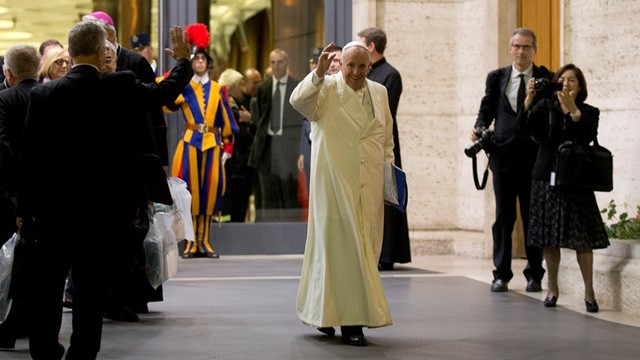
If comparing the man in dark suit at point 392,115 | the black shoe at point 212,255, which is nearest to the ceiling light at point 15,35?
the black shoe at point 212,255

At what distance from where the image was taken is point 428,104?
49.3ft

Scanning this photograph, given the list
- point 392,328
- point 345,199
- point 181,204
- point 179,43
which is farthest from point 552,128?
point 179,43

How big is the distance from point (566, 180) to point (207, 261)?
528cm

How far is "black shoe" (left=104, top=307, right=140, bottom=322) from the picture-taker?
9.16m

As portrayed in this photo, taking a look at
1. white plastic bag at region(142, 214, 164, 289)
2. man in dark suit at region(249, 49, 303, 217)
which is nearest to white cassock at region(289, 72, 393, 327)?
white plastic bag at region(142, 214, 164, 289)

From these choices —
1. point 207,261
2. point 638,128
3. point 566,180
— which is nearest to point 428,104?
point 207,261

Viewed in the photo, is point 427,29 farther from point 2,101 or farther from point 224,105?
point 2,101

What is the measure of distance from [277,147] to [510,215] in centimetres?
472

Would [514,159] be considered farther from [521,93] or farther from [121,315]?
[121,315]

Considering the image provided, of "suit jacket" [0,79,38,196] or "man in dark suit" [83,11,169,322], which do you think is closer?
"suit jacket" [0,79,38,196]

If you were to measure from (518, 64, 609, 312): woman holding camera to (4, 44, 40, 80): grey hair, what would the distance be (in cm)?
388

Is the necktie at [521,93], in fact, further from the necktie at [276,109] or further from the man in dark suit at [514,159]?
the necktie at [276,109]

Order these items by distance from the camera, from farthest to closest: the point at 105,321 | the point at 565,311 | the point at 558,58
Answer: the point at 558,58, the point at 565,311, the point at 105,321

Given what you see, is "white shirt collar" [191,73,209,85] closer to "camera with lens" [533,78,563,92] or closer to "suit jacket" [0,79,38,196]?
"camera with lens" [533,78,563,92]
